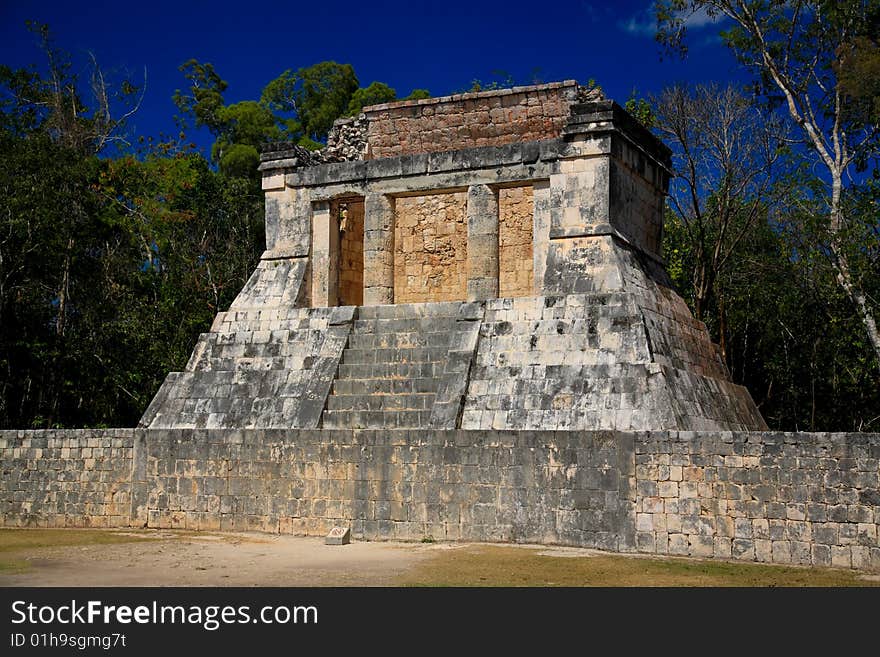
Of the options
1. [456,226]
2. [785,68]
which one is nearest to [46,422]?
[456,226]

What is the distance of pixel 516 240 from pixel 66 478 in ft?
23.4

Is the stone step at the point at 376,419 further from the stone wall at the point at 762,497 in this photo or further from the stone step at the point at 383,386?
the stone wall at the point at 762,497

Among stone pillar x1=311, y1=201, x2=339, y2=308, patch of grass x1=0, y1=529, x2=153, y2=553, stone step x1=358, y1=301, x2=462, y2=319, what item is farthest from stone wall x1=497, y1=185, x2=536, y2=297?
patch of grass x1=0, y1=529, x2=153, y2=553

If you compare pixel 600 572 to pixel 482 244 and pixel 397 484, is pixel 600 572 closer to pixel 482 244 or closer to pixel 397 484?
pixel 397 484

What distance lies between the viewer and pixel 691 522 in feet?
33.2

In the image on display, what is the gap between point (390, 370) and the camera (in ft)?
43.2

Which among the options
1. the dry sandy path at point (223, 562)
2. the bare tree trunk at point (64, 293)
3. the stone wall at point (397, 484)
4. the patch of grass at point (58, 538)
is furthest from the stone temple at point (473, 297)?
the bare tree trunk at point (64, 293)

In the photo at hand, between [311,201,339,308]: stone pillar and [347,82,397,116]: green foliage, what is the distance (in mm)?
17251

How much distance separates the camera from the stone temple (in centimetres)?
1192

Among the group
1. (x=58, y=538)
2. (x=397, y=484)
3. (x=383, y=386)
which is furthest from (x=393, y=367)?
(x=58, y=538)

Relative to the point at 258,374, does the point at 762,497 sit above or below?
below

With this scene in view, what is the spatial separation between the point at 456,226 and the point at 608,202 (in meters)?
3.75

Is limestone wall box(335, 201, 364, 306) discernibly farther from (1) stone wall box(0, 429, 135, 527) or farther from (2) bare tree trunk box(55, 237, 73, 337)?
(2) bare tree trunk box(55, 237, 73, 337)
